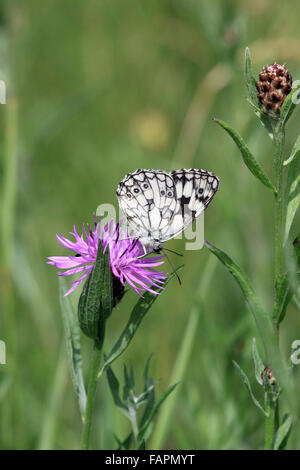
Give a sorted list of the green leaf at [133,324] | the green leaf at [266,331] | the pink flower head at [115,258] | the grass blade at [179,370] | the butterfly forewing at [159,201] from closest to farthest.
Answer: the green leaf at [266,331]
the green leaf at [133,324]
the pink flower head at [115,258]
the butterfly forewing at [159,201]
the grass blade at [179,370]

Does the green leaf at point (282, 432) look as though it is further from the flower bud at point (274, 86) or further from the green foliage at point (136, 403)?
the flower bud at point (274, 86)

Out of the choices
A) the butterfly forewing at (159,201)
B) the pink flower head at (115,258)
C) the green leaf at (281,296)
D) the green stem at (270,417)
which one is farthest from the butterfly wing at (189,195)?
the green stem at (270,417)

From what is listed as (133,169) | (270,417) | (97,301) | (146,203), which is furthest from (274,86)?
(133,169)

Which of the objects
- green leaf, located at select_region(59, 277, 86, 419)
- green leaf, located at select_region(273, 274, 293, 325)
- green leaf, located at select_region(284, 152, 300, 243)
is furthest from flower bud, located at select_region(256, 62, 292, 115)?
green leaf, located at select_region(59, 277, 86, 419)

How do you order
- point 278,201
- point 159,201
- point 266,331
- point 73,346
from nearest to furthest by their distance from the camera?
point 266,331
point 278,201
point 73,346
point 159,201

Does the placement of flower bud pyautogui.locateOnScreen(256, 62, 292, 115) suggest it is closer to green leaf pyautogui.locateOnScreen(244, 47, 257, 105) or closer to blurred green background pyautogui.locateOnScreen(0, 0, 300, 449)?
green leaf pyautogui.locateOnScreen(244, 47, 257, 105)

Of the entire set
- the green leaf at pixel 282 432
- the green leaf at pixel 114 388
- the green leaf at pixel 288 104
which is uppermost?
the green leaf at pixel 288 104

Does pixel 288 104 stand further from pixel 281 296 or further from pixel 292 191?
pixel 281 296

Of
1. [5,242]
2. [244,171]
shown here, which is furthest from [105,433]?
[244,171]

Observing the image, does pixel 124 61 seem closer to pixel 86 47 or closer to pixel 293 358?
pixel 86 47
